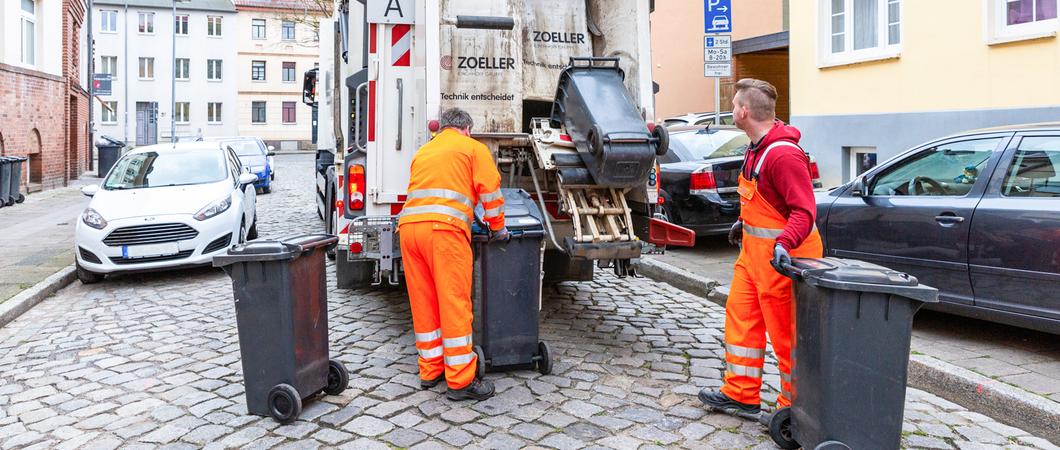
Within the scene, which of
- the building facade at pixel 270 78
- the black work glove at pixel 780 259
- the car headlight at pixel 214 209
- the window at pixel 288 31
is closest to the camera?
the black work glove at pixel 780 259

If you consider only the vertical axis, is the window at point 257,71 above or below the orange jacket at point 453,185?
above

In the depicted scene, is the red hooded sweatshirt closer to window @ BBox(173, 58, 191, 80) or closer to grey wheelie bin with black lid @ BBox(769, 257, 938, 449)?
grey wheelie bin with black lid @ BBox(769, 257, 938, 449)

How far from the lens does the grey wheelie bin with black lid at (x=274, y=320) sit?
452 centimetres

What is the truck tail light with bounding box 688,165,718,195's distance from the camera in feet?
31.1

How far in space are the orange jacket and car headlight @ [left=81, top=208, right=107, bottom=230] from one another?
5.28 metres

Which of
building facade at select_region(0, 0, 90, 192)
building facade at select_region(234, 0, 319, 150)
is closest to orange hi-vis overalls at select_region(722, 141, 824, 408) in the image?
building facade at select_region(0, 0, 90, 192)

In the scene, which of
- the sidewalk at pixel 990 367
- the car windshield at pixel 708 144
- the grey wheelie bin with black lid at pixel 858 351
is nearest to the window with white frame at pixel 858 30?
the car windshield at pixel 708 144

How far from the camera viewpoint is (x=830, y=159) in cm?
1310

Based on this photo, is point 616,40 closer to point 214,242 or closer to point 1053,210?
point 1053,210

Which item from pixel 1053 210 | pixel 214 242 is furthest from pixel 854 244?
pixel 214 242

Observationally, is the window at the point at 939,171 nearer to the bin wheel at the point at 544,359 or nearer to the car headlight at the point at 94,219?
the bin wheel at the point at 544,359

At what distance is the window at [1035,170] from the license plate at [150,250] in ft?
24.8

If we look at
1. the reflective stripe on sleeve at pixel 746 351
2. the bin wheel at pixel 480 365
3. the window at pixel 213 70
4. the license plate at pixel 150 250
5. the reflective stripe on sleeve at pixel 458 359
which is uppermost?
the window at pixel 213 70

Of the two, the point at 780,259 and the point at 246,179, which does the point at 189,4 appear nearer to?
the point at 246,179
